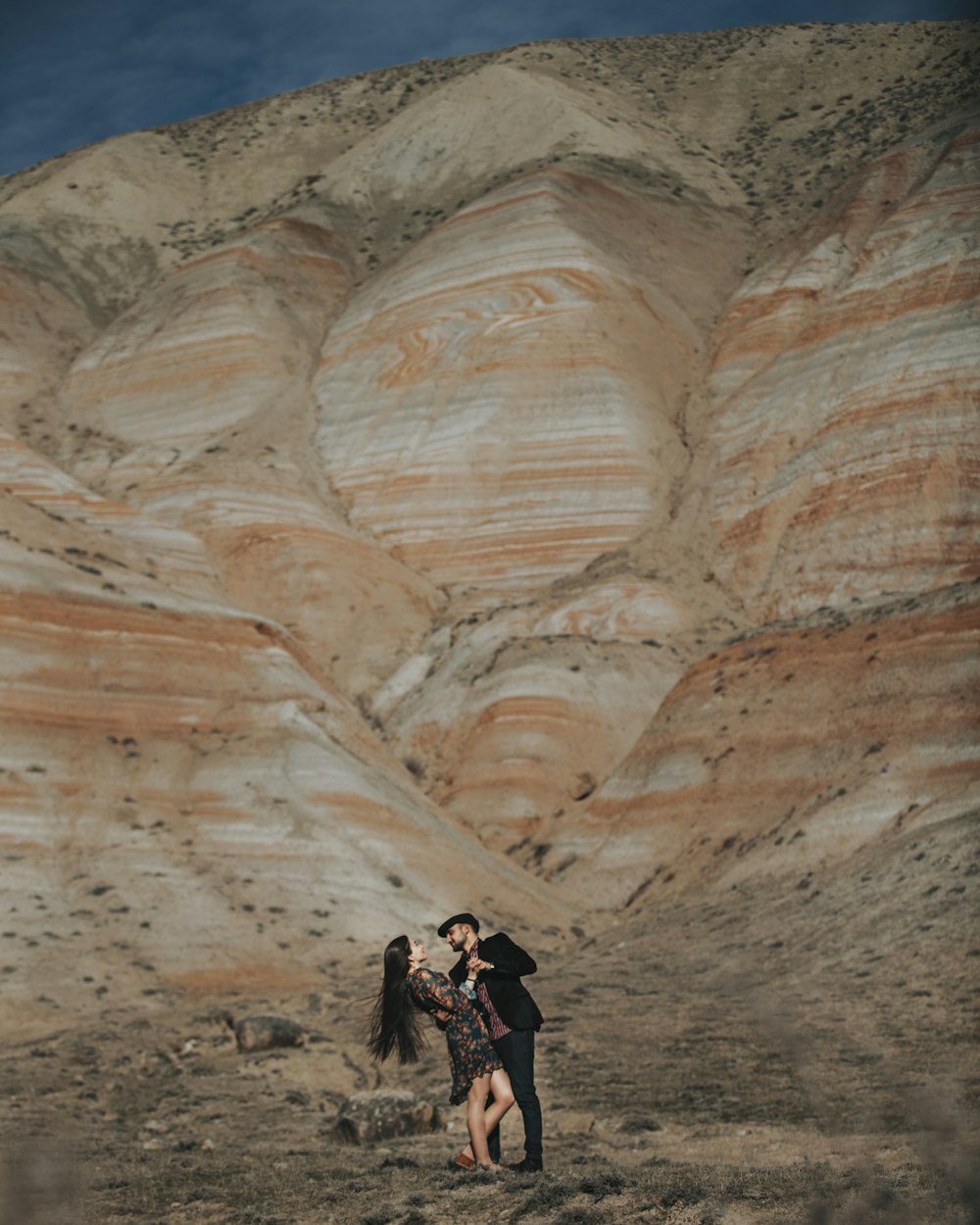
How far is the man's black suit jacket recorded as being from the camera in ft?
37.0

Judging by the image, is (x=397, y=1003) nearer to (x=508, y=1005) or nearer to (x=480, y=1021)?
(x=480, y=1021)

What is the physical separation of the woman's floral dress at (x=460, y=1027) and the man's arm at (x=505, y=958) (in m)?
0.32

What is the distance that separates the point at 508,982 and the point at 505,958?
15 cm

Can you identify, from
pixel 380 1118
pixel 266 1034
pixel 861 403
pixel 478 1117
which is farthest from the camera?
pixel 861 403

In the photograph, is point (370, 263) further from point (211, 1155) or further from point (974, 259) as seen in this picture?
point (211, 1155)

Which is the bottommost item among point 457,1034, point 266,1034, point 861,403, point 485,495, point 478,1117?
point 478,1117

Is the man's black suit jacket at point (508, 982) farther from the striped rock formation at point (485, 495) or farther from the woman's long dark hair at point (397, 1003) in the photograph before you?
the striped rock formation at point (485, 495)

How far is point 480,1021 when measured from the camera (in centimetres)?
1149

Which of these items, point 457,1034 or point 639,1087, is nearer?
point 457,1034

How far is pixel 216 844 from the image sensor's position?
29078mm

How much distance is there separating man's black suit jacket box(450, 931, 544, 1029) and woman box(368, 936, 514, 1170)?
7.8 inches

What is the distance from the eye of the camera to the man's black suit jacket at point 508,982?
1127 centimetres

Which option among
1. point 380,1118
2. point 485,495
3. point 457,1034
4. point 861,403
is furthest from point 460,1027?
point 485,495

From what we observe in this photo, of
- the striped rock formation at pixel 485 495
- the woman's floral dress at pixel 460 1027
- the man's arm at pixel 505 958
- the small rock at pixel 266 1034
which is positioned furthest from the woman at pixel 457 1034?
the striped rock formation at pixel 485 495
